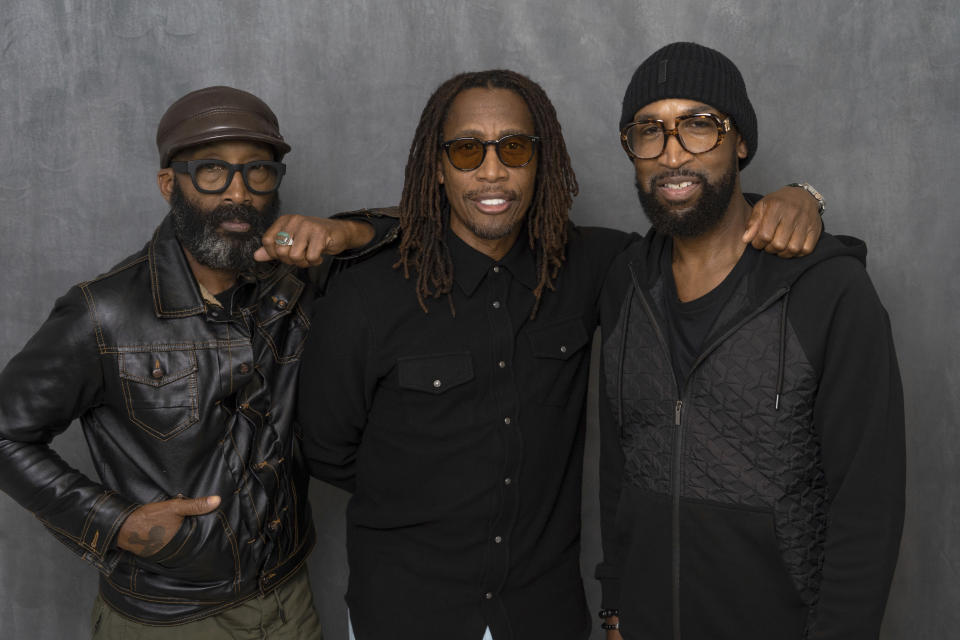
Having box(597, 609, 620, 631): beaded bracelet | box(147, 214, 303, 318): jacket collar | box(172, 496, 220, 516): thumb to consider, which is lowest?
box(597, 609, 620, 631): beaded bracelet

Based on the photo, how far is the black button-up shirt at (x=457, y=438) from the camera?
2623 mm

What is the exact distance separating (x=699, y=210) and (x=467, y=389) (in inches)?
36.0

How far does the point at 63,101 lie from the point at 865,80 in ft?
11.6

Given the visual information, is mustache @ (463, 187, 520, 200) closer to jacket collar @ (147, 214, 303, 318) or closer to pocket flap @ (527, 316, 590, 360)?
pocket flap @ (527, 316, 590, 360)

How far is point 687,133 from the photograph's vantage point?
2.35m

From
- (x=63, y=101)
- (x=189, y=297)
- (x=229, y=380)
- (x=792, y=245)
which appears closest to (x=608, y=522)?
(x=792, y=245)

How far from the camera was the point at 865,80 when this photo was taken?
141 inches

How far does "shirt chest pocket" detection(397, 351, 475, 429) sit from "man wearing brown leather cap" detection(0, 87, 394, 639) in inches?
18.0

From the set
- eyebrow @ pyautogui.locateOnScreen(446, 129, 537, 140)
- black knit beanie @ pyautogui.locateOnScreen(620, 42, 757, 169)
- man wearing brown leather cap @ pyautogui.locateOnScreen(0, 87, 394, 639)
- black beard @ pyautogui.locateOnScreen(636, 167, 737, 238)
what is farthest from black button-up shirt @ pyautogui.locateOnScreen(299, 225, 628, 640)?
black knit beanie @ pyautogui.locateOnScreen(620, 42, 757, 169)

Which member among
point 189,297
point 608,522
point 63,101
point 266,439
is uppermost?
point 63,101

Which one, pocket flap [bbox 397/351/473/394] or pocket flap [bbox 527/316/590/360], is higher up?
pocket flap [bbox 527/316/590/360]

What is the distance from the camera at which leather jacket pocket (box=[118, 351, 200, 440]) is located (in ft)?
8.43

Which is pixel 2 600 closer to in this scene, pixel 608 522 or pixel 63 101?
pixel 63 101

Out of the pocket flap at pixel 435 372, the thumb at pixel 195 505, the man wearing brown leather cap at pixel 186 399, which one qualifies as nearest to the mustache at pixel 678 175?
the pocket flap at pixel 435 372
